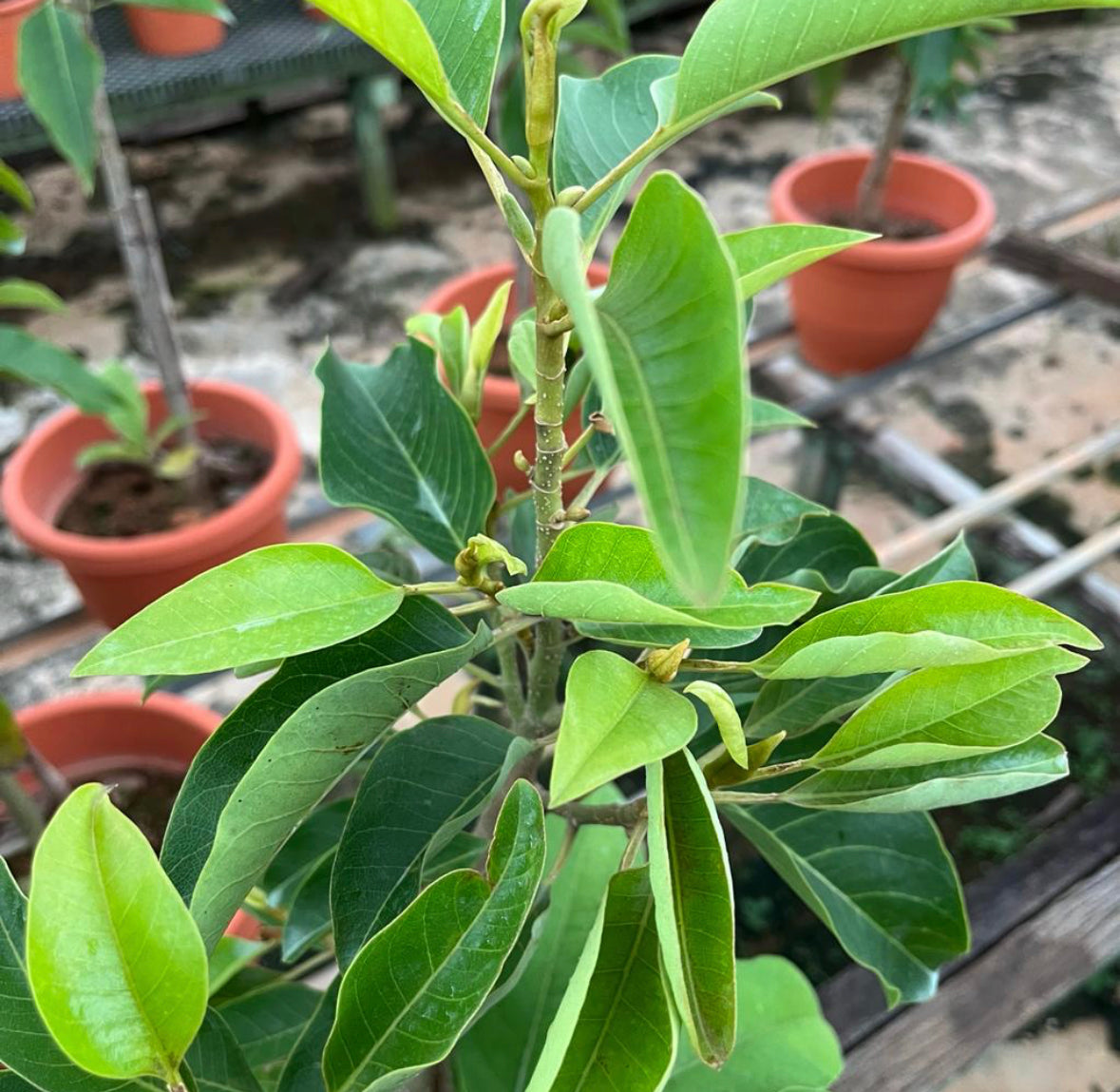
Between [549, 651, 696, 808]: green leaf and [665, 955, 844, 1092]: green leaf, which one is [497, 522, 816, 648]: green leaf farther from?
[665, 955, 844, 1092]: green leaf

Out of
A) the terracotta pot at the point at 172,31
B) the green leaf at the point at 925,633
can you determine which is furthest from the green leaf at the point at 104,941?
the terracotta pot at the point at 172,31

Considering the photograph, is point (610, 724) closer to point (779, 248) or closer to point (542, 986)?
point (779, 248)

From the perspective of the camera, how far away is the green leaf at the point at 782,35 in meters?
0.32

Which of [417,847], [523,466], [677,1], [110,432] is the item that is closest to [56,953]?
[417,847]

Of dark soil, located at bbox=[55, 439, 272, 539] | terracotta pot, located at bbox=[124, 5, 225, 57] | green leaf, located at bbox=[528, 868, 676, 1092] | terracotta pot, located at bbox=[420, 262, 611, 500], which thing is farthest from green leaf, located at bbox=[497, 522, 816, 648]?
terracotta pot, located at bbox=[124, 5, 225, 57]

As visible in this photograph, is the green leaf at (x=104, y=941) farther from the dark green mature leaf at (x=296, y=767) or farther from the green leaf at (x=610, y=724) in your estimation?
the green leaf at (x=610, y=724)

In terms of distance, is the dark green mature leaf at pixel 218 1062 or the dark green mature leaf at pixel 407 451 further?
the dark green mature leaf at pixel 407 451

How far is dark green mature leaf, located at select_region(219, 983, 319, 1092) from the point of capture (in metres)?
0.59

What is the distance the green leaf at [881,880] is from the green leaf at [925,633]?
0.47ft

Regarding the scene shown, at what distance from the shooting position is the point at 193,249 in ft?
7.59

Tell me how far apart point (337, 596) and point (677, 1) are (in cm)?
273

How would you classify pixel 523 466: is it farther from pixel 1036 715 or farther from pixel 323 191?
pixel 323 191

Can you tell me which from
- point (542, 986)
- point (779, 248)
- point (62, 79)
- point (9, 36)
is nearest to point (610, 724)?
point (779, 248)

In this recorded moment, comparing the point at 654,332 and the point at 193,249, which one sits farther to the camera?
the point at 193,249
